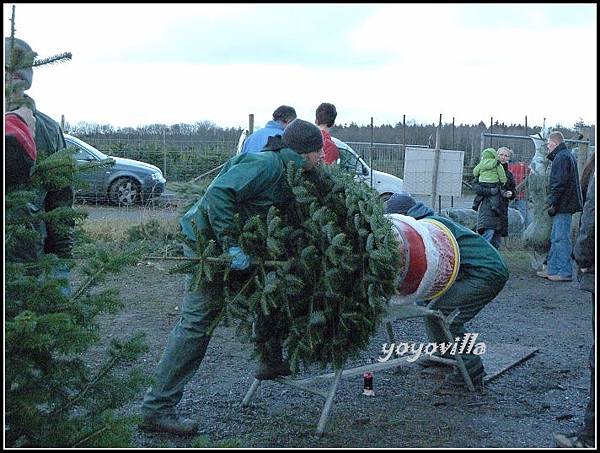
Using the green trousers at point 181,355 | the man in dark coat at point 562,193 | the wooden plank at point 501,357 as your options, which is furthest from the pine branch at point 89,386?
the man in dark coat at point 562,193

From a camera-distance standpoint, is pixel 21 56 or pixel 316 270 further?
pixel 316 270

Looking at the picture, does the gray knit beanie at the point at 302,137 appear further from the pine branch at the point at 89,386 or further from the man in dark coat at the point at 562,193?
the man in dark coat at the point at 562,193

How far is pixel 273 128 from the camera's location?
7.10 m

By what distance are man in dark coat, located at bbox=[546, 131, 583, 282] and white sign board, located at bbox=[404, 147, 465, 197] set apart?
2.30 metres

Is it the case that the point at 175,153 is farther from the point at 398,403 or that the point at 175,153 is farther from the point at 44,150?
the point at 44,150

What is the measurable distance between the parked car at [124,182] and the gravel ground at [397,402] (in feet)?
21.6

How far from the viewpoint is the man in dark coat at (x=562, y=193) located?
10555 mm

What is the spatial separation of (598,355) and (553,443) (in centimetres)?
68

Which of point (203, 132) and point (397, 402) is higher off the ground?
point (203, 132)

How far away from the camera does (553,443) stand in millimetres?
4652

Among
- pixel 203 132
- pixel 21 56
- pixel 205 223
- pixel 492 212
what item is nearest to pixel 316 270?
pixel 205 223

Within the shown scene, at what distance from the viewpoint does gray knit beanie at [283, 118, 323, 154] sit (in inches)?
180

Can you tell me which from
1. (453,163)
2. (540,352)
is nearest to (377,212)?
(540,352)

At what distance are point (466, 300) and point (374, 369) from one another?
100 cm
